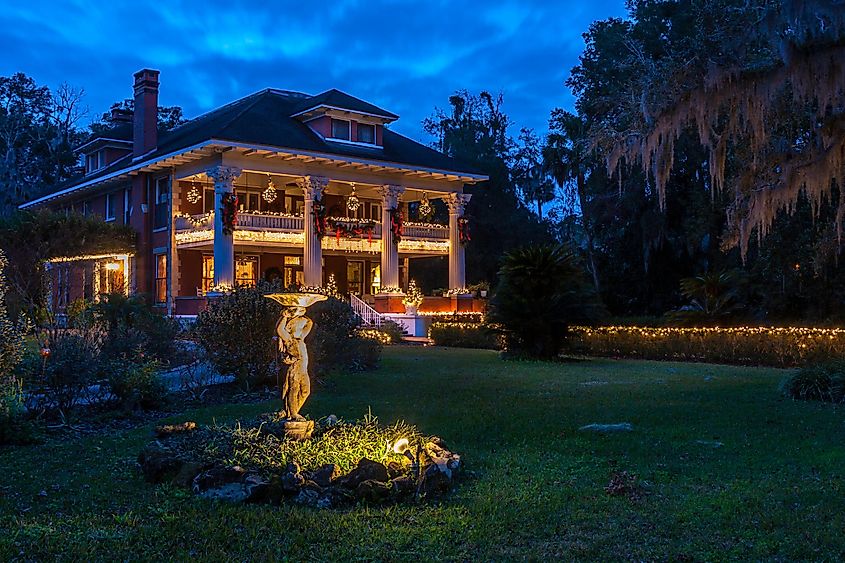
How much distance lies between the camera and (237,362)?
13.9 metres

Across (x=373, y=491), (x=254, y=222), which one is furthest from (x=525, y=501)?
(x=254, y=222)

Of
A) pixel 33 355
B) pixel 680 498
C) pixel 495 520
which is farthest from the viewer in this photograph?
pixel 33 355

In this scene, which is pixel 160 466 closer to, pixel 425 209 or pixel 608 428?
pixel 608 428

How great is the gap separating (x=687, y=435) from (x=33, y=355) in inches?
349

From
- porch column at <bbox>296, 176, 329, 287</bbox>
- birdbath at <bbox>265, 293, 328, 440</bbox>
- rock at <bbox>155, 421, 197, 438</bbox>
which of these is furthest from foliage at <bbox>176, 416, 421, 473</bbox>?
porch column at <bbox>296, 176, 329, 287</bbox>

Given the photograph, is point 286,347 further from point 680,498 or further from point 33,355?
point 33,355

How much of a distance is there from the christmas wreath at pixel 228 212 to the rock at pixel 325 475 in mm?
23598

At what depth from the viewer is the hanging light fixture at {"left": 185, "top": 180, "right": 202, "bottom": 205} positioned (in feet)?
106

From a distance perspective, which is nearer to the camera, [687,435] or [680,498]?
[680,498]

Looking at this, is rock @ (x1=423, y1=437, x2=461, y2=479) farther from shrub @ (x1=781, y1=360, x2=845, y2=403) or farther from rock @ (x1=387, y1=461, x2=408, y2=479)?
shrub @ (x1=781, y1=360, x2=845, y2=403)

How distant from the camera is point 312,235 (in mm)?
31906

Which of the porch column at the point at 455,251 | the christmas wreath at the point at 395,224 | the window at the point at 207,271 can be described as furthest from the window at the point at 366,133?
the window at the point at 207,271

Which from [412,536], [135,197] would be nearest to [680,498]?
[412,536]

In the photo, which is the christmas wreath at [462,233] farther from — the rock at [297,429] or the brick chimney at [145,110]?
the rock at [297,429]
